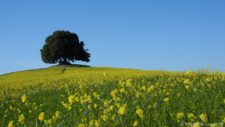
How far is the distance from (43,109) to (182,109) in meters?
6.70

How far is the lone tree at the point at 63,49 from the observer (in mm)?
87562

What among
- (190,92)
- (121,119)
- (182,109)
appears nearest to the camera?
(121,119)

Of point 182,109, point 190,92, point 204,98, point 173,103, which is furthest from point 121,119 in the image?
point 190,92

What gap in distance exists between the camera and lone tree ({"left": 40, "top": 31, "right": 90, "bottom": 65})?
87.6 m

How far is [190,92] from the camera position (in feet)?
42.3

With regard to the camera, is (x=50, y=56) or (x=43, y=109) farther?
(x=50, y=56)

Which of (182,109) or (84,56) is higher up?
(84,56)

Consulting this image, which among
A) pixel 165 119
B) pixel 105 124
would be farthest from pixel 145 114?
pixel 105 124

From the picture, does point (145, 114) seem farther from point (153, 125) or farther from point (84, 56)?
point (84, 56)

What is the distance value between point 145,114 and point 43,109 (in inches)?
267

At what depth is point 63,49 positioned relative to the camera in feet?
288

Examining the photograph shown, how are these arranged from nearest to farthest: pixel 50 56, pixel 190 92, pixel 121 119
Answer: pixel 121 119 → pixel 190 92 → pixel 50 56

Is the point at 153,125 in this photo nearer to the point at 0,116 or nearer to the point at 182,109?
the point at 182,109

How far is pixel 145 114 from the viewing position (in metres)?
8.66
